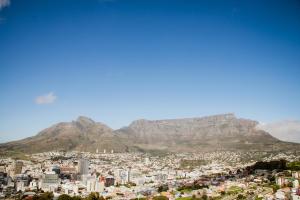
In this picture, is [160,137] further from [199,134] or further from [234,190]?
[234,190]

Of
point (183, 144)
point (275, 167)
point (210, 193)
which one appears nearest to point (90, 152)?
point (183, 144)

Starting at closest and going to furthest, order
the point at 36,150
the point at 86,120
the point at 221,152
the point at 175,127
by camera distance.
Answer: the point at 36,150, the point at 221,152, the point at 86,120, the point at 175,127

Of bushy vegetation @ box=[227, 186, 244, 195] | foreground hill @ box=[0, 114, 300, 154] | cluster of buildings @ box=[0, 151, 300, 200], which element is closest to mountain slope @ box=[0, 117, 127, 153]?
foreground hill @ box=[0, 114, 300, 154]

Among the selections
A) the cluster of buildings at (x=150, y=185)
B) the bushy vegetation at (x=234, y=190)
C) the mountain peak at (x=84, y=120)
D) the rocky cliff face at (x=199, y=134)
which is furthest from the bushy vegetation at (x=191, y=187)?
the mountain peak at (x=84, y=120)

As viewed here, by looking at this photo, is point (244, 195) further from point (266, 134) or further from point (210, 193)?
point (266, 134)

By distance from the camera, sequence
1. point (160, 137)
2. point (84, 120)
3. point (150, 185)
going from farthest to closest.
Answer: point (160, 137) < point (84, 120) < point (150, 185)

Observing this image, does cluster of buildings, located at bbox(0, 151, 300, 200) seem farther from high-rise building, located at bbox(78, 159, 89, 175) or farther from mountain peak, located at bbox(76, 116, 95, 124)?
mountain peak, located at bbox(76, 116, 95, 124)

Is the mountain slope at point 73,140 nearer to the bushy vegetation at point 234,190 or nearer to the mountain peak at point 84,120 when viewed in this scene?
the mountain peak at point 84,120

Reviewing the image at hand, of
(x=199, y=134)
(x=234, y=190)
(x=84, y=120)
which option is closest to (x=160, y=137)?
(x=199, y=134)
